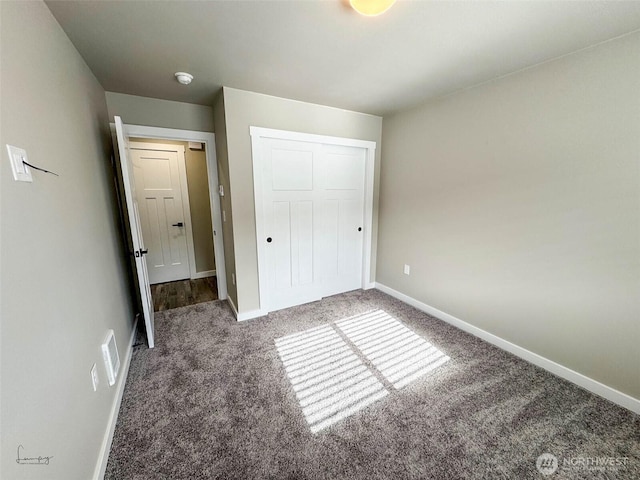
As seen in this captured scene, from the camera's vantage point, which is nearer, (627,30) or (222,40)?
(627,30)

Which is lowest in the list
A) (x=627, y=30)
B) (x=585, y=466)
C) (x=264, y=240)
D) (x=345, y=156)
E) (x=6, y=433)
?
(x=585, y=466)

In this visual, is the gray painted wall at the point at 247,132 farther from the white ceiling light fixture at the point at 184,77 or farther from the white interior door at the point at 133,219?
the white interior door at the point at 133,219

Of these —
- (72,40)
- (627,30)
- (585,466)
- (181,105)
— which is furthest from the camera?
(181,105)

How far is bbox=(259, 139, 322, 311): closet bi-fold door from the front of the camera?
8.87ft

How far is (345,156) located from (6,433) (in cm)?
313

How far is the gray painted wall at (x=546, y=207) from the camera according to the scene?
1.57 m

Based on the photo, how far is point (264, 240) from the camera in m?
2.73

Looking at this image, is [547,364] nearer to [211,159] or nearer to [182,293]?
[211,159]

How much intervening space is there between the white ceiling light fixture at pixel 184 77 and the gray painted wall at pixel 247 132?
1.00 feet

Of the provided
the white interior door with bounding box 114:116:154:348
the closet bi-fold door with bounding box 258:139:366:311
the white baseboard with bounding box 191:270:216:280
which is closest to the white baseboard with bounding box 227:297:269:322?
the closet bi-fold door with bounding box 258:139:366:311

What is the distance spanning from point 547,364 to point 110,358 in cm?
318

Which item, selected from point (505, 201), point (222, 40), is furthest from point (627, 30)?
point (222, 40)

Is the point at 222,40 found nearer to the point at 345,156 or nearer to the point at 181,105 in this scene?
the point at 181,105

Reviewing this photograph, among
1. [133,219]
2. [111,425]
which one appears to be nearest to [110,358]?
[111,425]
